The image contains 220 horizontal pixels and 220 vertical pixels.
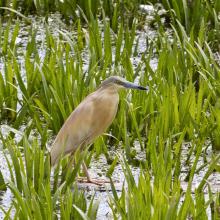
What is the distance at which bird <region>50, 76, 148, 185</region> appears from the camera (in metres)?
5.12

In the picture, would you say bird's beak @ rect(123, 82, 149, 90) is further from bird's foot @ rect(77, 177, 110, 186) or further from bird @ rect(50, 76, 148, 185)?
bird's foot @ rect(77, 177, 110, 186)

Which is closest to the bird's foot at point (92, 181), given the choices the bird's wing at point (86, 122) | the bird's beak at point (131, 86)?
the bird's wing at point (86, 122)

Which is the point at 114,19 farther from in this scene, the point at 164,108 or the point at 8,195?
the point at 8,195

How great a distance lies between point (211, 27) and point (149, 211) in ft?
12.7

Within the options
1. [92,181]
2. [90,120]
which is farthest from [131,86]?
[92,181]

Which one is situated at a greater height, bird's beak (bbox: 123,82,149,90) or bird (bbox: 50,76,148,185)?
bird's beak (bbox: 123,82,149,90)

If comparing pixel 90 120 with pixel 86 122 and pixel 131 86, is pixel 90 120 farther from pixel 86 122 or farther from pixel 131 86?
pixel 131 86

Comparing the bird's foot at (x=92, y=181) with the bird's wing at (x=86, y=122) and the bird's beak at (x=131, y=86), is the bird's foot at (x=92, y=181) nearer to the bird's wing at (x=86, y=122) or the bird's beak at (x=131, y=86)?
the bird's wing at (x=86, y=122)

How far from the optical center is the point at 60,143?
510 centimetres

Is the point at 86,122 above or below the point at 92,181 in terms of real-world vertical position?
above

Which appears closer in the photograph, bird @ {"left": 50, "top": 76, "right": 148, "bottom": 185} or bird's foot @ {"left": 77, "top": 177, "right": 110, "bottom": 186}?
bird @ {"left": 50, "top": 76, "right": 148, "bottom": 185}

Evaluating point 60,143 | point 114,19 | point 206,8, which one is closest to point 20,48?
point 114,19

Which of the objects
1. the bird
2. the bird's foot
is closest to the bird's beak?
the bird

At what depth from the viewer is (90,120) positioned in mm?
5180
